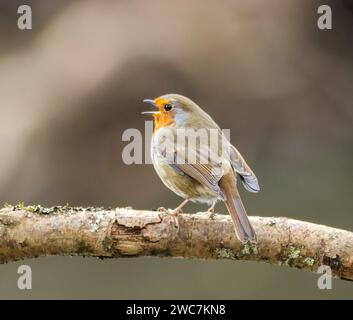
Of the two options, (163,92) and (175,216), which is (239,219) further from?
(163,92)

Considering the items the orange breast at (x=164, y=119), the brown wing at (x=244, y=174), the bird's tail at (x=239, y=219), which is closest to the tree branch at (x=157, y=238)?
the bird's tail at (x=239, y=219)

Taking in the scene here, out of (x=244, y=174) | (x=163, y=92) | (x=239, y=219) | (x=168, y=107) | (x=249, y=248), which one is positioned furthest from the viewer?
(x=163, y=92)

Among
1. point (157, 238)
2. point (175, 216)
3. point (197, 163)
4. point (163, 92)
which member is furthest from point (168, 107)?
point (163, 92)

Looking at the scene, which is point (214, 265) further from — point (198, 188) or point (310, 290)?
point (198, 188)

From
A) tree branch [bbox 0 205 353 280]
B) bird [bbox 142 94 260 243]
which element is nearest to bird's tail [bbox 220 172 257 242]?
bird [bbox 142 94 260 243]

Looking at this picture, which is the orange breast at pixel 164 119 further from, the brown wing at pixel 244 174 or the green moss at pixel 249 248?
the green moss at pixel 249 248

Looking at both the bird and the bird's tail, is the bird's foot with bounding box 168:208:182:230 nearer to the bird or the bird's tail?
the bird

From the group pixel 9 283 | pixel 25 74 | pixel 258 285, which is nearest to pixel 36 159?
pixel 25 74
